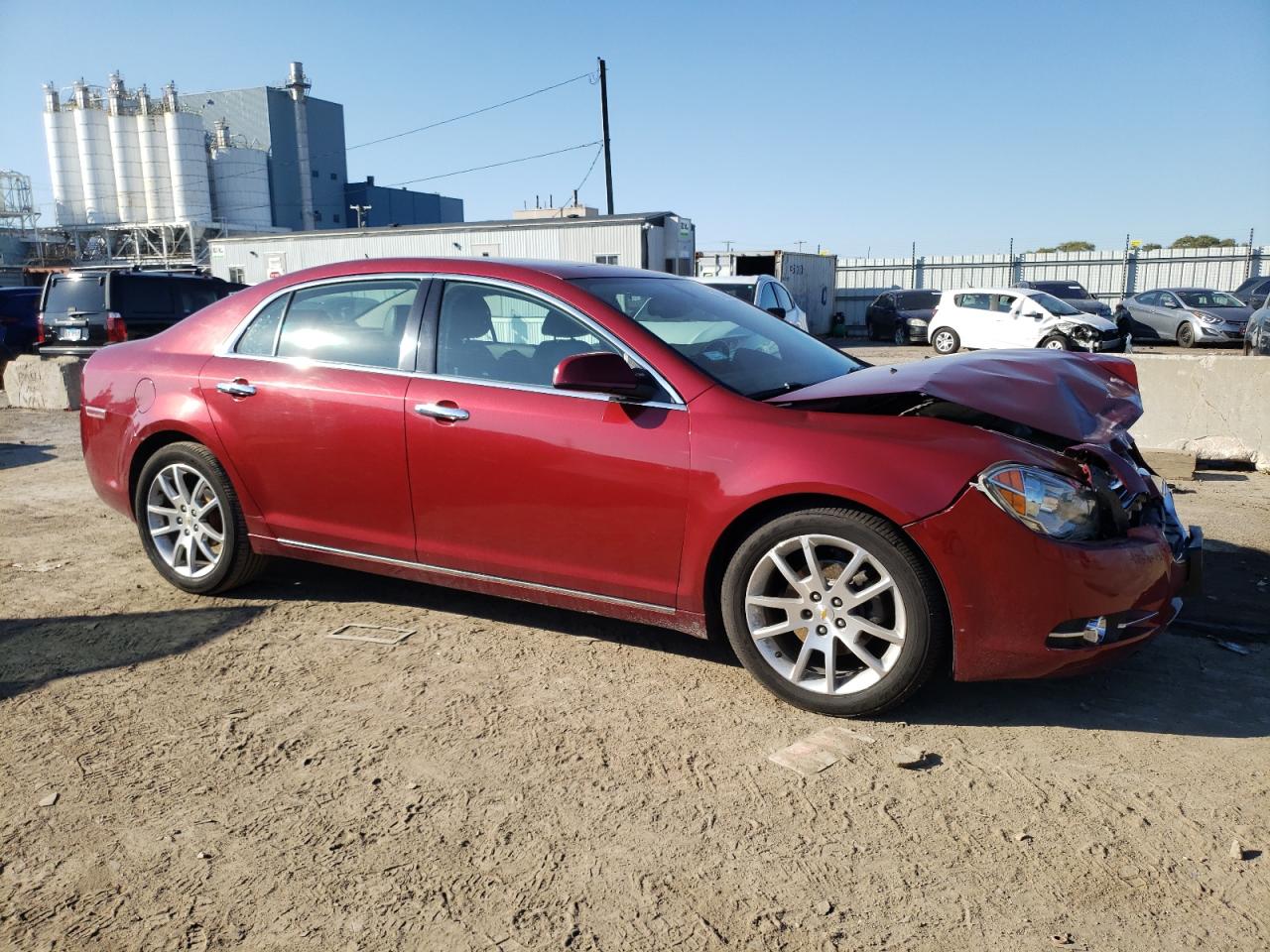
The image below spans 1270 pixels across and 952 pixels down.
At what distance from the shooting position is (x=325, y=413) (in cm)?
421

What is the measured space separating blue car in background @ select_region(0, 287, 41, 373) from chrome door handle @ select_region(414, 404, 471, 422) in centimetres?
1706

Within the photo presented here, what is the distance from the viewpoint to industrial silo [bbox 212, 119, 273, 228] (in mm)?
61312

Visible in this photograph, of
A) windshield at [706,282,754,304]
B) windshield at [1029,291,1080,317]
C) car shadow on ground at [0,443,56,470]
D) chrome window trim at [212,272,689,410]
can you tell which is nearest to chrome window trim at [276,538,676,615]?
chrome window trim at [212,272,689,410]

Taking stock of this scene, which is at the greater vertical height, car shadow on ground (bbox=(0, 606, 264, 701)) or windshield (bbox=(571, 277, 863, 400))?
windshield (bbox=(571, 277, 863, 400))

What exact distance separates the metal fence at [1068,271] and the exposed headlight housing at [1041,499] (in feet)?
Answer: 107

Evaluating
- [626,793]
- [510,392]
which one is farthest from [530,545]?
[626,793]

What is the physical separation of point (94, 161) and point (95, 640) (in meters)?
65.9

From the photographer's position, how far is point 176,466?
469cm

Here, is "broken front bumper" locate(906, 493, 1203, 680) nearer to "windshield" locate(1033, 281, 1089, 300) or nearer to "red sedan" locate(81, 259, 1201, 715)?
"red sedan" locate(81, 259, 1201, 715)

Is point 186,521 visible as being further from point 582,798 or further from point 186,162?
point 186,162

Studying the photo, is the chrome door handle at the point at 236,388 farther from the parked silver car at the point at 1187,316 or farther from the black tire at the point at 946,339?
the parked silver car at the point at 1187,316

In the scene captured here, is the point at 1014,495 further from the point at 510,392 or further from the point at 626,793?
the point at 510,392

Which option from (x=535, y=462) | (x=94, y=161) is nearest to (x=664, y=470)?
(x=535, y=462)

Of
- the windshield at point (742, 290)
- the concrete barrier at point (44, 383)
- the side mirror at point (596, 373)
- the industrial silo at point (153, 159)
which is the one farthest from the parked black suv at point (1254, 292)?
the industrial silo at point (153, 159)
